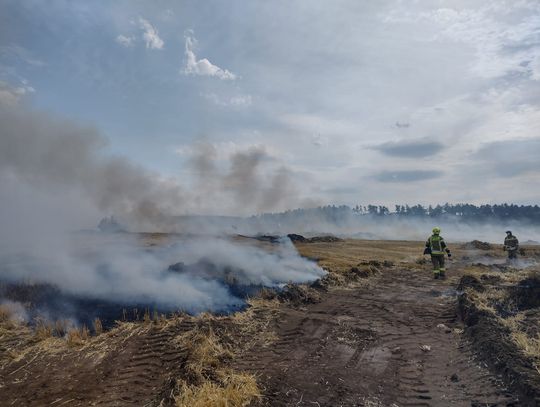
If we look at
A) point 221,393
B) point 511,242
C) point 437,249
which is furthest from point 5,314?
point 511,242

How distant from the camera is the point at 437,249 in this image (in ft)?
57.7

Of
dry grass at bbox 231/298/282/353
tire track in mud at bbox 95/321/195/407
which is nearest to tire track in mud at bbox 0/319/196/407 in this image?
tire track in mud at bbox 95/321/195/407

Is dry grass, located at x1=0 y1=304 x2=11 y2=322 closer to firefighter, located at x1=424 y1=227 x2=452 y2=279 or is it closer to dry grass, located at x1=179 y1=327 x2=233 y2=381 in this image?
dry grass, located at x1=179 y1=327 x2=233 y2=381

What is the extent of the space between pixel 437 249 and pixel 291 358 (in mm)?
12381

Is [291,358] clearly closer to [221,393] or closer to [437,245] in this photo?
[221,393]

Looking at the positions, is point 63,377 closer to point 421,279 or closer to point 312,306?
point 312,306

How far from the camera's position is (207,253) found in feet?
66.6

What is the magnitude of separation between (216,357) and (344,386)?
2613mm

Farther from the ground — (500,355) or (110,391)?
(500,355)

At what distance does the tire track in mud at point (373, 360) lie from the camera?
6031 millimetres

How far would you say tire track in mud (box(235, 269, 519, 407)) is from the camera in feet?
19.8

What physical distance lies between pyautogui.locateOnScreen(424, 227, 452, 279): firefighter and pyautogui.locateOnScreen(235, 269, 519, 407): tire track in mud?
211 inches

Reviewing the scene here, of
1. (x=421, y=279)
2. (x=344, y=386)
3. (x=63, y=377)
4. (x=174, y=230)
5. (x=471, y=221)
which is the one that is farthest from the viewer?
(x=471, y=221)

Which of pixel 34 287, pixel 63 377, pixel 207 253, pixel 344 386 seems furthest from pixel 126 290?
pixel 344 386
